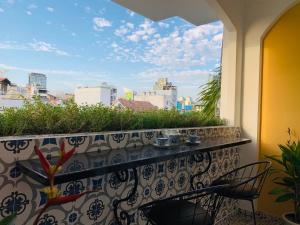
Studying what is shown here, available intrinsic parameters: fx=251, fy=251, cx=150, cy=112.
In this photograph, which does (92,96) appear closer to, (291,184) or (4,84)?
(4,84)

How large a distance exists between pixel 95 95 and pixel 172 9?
1746mm

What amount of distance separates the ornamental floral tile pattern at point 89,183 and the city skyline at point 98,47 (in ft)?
1.61

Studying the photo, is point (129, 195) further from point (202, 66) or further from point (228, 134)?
point (202, 66)

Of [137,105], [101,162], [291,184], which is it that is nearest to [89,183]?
[101,162]

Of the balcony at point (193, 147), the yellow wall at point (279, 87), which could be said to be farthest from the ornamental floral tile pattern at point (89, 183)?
the yellow wall at point (279, 87)

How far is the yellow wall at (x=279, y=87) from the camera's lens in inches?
105

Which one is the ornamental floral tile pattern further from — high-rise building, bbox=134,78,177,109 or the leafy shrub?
high-rise building, bbox=134,78,177,109

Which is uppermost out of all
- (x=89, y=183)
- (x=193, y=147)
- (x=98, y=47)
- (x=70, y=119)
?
(x=98, y=47)

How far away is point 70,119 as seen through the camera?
1.42 metres

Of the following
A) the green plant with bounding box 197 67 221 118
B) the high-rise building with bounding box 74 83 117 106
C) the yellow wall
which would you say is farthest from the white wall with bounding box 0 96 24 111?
the yellow wall

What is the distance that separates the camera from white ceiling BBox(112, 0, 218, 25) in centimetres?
281

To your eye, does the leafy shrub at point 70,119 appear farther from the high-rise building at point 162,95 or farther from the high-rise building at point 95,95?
the high-rise building at point 162,95

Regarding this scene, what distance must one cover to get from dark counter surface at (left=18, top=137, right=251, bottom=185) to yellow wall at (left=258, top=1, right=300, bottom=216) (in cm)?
153

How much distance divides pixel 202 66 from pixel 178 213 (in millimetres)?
1984
